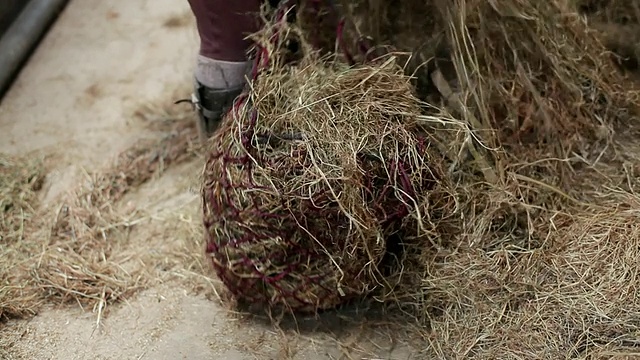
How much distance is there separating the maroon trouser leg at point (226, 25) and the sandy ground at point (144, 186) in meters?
0.40

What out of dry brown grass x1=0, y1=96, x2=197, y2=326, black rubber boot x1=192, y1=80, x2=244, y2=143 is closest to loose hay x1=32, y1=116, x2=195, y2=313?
dry brown grass x1=0, y1=96, x2=197, y2=326

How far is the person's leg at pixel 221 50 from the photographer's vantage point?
179 cm

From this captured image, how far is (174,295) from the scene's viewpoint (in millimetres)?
1795

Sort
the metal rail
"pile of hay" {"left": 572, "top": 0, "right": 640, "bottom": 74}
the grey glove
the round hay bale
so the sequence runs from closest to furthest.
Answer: the round hay bale < the grey glove < "pile of hay" {"left": 572, "top": 0, "right": 640, "bottom": 74} < the metal rail

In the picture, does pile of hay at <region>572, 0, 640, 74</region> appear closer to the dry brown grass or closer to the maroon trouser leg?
the maroon trouser leg

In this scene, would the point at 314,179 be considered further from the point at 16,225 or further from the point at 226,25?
the point at 16,225

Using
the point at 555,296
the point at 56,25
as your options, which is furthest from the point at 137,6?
the point at 555,296

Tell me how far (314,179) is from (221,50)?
1.82 ft

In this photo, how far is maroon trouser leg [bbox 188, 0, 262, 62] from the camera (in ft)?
5.84

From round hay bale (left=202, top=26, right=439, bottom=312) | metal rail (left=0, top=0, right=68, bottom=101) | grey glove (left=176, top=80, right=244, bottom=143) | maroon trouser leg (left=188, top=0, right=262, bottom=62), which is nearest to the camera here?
round hay bale (left=202, top=26, right=439, bottom=312)

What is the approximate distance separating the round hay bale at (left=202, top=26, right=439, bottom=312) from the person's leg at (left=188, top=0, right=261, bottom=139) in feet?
0.66

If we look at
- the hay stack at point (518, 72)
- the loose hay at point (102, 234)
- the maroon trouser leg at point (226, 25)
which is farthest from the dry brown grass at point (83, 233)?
the hay stack at point (518, 72)

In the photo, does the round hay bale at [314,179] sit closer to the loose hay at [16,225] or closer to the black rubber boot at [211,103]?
the black rubber boot at [211,103]

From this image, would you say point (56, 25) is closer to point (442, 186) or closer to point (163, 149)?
point (163, 149)
